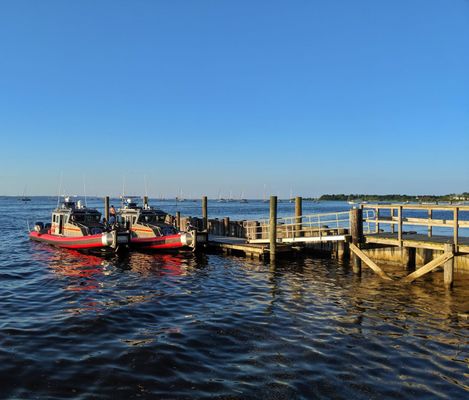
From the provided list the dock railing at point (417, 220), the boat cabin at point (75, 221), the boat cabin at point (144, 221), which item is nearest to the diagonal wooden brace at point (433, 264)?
the dock railing at point (417, 220)

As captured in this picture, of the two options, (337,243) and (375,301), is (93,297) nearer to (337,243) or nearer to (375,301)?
(375,301)

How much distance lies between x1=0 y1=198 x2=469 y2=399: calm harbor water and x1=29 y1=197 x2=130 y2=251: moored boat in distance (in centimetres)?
563

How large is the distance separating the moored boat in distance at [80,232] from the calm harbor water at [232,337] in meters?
5.63

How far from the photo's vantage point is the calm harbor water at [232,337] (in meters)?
6.83

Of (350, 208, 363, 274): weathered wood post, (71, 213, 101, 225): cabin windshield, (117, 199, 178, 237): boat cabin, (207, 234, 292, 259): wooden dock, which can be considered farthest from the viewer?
(71, 213, 101, 225): cabin windshield

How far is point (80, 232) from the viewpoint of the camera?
24203mm

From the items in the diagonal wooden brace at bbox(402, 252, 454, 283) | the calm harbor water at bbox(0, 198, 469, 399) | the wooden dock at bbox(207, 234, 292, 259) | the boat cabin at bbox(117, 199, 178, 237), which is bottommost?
the calm harbor water at bbox(0, 198, 469, 399)

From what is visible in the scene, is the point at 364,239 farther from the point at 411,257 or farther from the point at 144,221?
the point at 144,221

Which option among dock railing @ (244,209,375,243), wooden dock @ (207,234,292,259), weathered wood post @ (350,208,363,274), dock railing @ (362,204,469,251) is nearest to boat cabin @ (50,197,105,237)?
wooden dock @ (207,234,292,259)

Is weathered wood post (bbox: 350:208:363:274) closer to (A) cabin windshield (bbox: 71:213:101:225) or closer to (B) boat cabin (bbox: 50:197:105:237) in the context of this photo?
(B) boat cabin (bbox: 50:197:105:237)

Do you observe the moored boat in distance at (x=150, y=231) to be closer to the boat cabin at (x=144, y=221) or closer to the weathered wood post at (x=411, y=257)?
the boat cabin at (x=144, y=221)

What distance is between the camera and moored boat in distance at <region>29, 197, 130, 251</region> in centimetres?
2231

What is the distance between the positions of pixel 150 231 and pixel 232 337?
15740 mm

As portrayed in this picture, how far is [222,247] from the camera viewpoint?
23547mm
